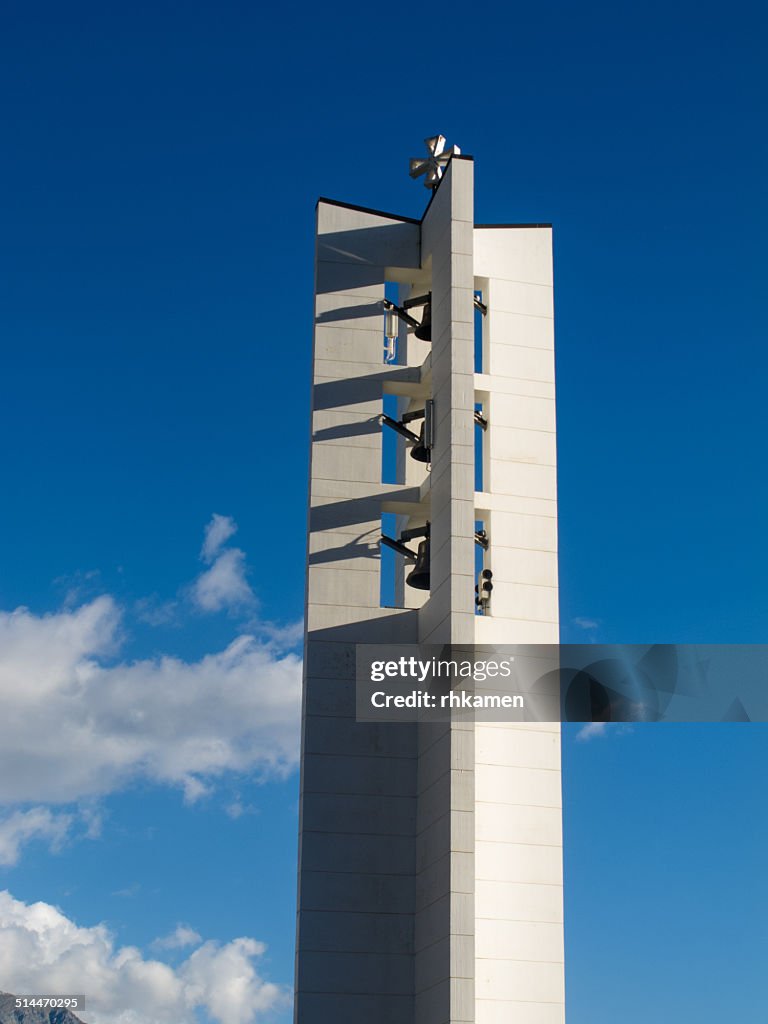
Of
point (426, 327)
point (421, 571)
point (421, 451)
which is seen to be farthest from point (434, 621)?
point (426, 327)

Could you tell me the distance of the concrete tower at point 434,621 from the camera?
27906 mm


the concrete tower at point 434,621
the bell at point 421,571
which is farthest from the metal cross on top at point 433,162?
the bell at point 421,571

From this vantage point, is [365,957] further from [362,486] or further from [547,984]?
[362,486]

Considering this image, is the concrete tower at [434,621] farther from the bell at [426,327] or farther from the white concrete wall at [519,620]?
the bell at [426,327]

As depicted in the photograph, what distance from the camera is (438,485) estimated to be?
3088 cm

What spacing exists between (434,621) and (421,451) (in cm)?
467

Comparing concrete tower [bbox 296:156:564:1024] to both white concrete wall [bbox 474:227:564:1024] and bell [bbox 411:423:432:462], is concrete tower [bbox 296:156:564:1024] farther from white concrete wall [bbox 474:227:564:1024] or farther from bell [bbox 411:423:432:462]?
bell [bbox 411:423:432:462]

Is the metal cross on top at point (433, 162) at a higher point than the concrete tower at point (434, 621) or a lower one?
higher

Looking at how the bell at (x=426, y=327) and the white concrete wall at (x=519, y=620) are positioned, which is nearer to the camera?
the white concrete wall at (x=519, y=620)

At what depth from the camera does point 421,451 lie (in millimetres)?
32781

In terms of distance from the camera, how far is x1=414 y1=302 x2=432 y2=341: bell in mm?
34156

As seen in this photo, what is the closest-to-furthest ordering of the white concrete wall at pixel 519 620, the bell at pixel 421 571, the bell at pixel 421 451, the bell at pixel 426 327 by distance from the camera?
1. the white concrete wall at pixel 519 620
2. the bell at pixel 421 571
3. the bell at pixel 421 451
4. the bell at pixel 426 327

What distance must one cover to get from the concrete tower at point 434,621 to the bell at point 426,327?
996 mm

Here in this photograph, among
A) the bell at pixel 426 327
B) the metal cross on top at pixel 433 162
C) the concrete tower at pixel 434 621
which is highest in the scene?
the metal cross on top at pixel 433 162
